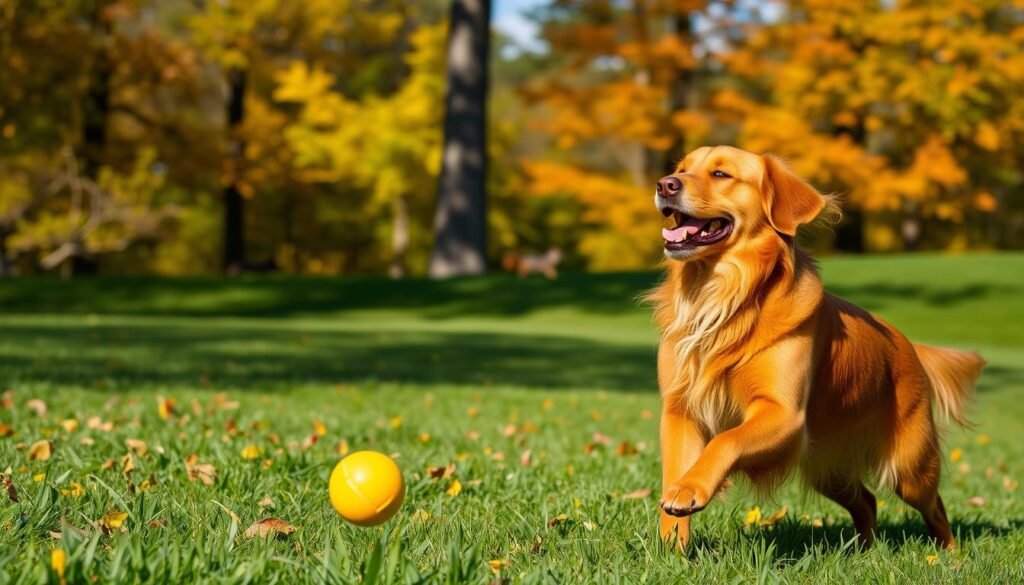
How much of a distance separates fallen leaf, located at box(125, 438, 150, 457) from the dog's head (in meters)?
2.61

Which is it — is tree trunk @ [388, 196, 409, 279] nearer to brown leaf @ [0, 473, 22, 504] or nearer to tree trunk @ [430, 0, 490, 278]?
tree trunk @ [430, 0, 490, 278]

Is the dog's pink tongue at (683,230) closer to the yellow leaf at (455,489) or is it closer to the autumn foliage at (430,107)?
the yellow leaf at (455,489)

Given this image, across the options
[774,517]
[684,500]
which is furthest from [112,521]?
[774,517]

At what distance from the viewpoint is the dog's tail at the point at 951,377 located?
4.89m

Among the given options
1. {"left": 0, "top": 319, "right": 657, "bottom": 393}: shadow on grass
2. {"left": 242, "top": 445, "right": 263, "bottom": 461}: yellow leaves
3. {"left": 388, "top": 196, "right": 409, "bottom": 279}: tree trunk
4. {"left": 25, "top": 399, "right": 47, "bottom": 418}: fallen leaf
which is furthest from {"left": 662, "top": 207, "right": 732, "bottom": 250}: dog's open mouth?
{"left": 388, "top": 196, "right": 409, "bottom": 279}: tree trunk

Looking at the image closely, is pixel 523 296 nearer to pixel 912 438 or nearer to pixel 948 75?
pixel 948 75

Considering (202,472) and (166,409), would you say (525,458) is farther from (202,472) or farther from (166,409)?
(166,409)

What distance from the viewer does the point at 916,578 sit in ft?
11.6

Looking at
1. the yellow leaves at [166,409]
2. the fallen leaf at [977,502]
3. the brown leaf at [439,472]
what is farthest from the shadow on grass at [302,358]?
the fallen leaf at [977,502]

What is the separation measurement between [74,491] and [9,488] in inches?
8.8

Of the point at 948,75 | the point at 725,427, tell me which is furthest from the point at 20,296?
A: the point at 948,75

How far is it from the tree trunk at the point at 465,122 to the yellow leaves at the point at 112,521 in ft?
67.3

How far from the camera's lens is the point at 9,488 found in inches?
150

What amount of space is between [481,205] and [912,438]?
65.3 feet
